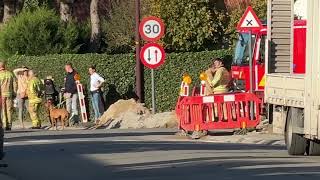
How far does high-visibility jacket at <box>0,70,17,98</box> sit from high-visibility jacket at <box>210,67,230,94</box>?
6186 mm

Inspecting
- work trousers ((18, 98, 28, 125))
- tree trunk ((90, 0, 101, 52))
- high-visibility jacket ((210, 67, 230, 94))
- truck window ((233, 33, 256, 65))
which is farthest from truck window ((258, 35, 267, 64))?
tree trunk ((90, 0, 101, 52))

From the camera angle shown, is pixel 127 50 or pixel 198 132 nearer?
pixel 198 132

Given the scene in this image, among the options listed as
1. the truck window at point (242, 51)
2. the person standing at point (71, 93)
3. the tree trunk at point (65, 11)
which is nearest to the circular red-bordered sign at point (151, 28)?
the truck window at point (242, 51)

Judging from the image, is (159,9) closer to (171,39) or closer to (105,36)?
(171,39)

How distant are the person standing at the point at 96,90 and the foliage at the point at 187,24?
7.03m

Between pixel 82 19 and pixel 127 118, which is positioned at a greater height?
pixel 82 19

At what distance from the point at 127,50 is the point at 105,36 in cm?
160

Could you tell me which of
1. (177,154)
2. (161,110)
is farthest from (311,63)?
(161,110)

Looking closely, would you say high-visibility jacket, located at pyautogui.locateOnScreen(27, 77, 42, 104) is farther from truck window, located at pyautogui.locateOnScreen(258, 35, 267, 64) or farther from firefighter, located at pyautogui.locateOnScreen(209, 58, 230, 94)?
truck window, located at pyautogui.locateOnScreen(258, 35, 267, 64)

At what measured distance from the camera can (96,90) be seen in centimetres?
3119

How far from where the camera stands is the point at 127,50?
40.5 metres

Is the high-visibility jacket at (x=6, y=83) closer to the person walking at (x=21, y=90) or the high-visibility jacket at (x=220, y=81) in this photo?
the person walking at (x=21, y=90)

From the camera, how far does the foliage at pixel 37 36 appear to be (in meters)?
37.0

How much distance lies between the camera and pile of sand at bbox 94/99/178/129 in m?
28.5
